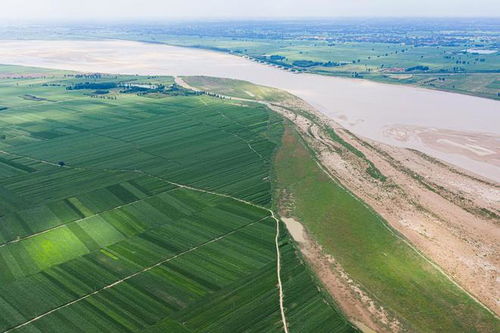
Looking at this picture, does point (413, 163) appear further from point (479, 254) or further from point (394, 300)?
point (394, 300)

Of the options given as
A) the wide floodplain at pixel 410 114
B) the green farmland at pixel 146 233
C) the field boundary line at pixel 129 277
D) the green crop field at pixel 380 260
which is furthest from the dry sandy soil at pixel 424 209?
the field boundary line at pixel 129 277

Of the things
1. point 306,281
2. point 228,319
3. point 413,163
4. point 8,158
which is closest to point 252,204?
point 306,281

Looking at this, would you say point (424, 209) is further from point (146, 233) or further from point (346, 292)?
point (146, 233)

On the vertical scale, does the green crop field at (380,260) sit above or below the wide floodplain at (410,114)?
below

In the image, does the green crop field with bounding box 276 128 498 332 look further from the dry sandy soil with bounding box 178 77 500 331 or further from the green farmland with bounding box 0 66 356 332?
the green farmland with bounding box 0 66 356 332

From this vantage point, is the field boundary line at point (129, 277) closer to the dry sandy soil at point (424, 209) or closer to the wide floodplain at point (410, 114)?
the dry sandy soil at point (424, 209)

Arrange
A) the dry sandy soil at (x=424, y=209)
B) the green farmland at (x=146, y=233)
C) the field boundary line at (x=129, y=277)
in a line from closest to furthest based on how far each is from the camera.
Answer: the field boundary line at (x=129, y=277) → the green farmland at (x=146, y=233) → the dry sandy soil at (x=424, y=209)

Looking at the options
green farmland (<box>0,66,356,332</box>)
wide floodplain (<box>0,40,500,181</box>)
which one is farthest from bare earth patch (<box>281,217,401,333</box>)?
wide floodplain (<box>0,40,500,181</box>)
